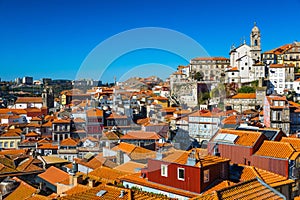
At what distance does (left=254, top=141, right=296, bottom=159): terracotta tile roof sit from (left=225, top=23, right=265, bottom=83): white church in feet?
118

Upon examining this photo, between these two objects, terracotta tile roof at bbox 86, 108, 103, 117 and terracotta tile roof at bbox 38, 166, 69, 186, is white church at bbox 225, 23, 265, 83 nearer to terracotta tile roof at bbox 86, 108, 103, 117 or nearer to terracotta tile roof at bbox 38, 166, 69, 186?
terracotta tile roof at bbox 86, 108, 103, 117

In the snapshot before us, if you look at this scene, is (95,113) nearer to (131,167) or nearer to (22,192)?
(131,167)

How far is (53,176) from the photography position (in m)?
15.9

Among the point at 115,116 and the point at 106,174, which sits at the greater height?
the point at 115,116

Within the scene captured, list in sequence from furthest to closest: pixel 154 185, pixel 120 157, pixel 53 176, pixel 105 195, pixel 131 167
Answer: pixel 120 157 → pixel 53 176 → pixel 131 167 → pixel 154 185 → pixel 105 195

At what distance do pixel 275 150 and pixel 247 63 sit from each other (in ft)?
125

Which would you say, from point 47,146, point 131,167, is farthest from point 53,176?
point 47,146

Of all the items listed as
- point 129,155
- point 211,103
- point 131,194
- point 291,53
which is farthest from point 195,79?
point 131,194

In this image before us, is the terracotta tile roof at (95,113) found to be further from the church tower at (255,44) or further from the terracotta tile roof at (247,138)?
the church tower at (255,44)

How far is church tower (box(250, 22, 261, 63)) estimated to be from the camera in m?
51.0

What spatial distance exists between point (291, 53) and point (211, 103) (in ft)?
60.4

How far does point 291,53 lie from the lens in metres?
51.5

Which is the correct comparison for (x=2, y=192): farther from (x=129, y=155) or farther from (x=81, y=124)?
(x=81, y=124)

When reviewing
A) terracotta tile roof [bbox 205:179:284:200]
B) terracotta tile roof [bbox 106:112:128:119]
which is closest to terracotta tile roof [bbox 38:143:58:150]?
terracotta tile roof [bbox 106:112:128:119]
